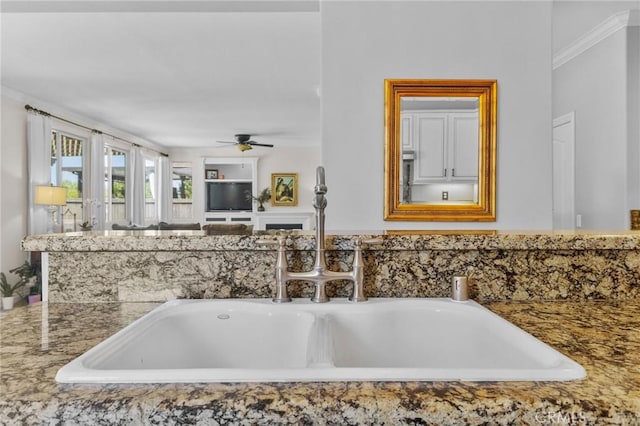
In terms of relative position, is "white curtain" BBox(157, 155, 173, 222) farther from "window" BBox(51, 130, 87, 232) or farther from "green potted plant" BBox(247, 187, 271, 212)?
"window" BBox(51, 130, 87, 232)

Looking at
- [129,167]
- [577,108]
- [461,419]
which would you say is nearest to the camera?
[461,419]

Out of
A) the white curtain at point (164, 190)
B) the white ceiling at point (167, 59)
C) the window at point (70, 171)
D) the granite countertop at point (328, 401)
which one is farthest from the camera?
the white curtain at point (164, 190)

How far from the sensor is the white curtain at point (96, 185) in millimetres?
5839

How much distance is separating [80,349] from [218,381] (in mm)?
303

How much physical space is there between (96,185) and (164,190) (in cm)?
229

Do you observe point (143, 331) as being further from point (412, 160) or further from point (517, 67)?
point (517, 67)

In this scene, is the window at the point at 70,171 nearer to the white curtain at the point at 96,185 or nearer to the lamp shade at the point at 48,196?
the white curtain at the point at 96,185

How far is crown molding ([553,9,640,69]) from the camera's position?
296cm

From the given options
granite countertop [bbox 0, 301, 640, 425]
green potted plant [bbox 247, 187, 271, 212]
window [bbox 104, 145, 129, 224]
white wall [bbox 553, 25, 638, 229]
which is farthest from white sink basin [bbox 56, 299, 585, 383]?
green potted plant [bbox 247, 187, 271, 212]

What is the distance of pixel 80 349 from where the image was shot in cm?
73

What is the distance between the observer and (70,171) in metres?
5.59

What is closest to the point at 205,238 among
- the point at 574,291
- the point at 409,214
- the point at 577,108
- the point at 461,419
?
the point at 461,419

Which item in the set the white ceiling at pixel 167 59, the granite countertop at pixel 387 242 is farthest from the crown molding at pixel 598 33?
the granite countertop at pixel 387 242

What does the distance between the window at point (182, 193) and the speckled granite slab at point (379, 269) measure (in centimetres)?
788
